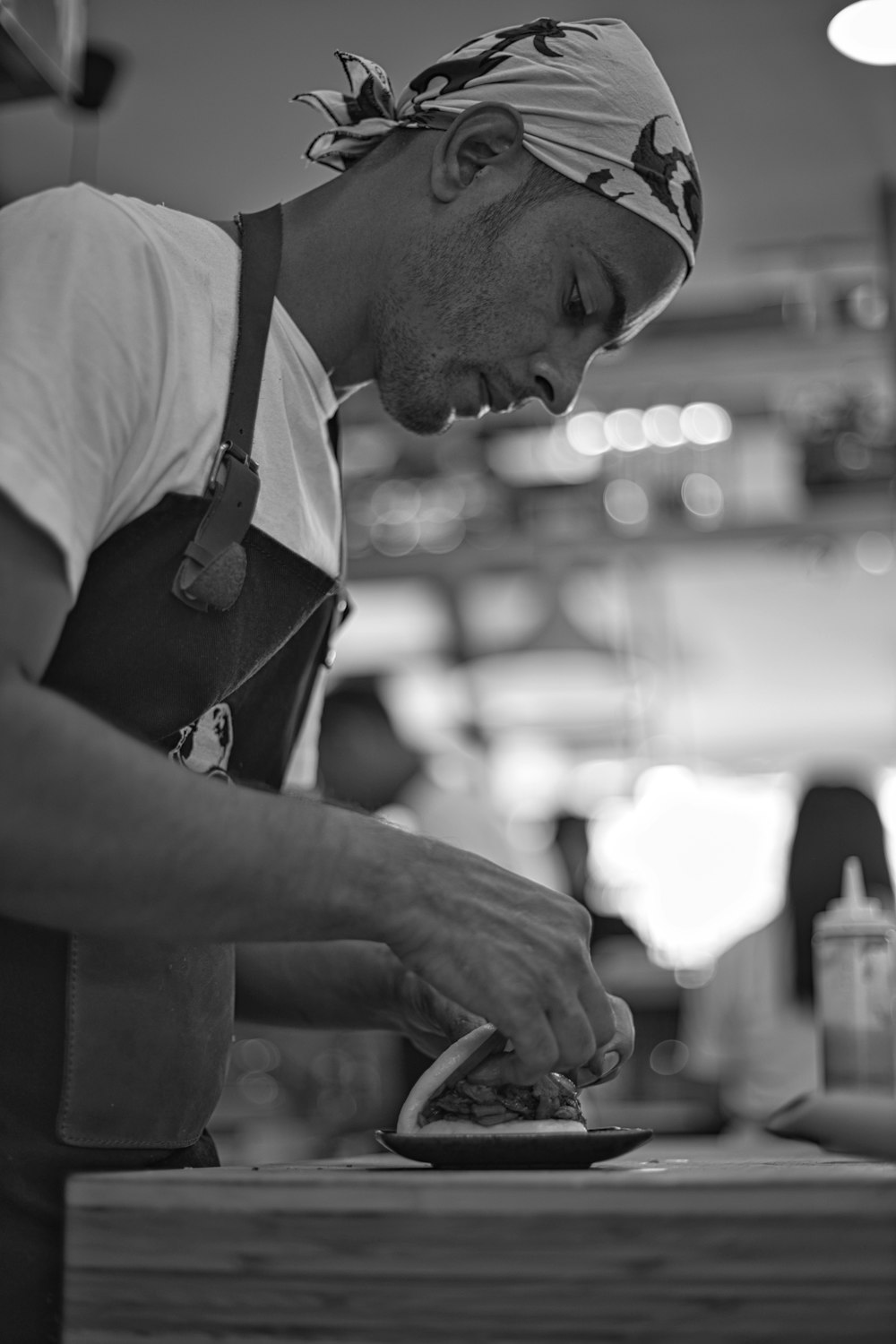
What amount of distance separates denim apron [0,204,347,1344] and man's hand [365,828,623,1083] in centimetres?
23

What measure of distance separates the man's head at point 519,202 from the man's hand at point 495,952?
20.8 inches

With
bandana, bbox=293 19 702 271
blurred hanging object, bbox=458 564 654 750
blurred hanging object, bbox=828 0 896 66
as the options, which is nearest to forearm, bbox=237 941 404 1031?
bandana, bbox=293 19 702 271

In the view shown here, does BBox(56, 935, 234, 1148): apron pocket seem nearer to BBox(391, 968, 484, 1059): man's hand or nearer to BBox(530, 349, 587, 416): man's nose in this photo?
BBox(391, 968, 484, 1059): man's hand

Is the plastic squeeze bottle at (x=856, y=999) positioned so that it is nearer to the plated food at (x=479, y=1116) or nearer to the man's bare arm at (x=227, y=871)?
the plated food at (x=479, y=1116)

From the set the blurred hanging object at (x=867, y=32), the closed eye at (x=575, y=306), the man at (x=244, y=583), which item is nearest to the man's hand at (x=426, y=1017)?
the man at (x=244, y=583)

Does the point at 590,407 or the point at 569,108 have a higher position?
the point at 590,407

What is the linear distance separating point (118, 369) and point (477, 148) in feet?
1.53

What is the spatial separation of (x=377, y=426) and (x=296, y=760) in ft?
7.82

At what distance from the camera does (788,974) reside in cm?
309

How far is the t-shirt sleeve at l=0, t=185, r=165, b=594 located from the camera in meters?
0.89

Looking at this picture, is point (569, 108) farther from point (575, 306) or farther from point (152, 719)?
point (152, 719)

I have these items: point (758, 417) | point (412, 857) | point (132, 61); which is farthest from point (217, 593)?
point (758, 417)

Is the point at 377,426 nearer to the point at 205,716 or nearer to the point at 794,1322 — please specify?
the point at 205,716

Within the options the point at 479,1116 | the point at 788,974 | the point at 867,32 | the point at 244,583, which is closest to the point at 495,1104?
the point at 479,1116
